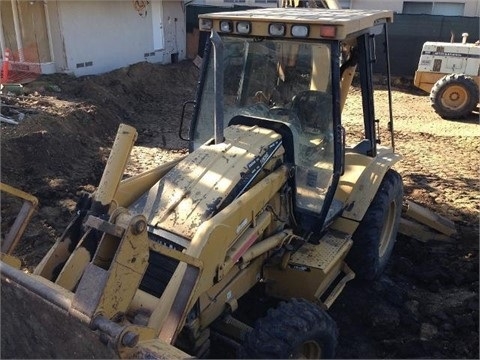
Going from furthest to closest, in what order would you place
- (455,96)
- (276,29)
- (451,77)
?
(455,96)
(451,77)
(276,29)

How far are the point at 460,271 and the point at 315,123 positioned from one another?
2433 millimetres

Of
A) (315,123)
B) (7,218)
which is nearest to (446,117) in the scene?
(315,123)

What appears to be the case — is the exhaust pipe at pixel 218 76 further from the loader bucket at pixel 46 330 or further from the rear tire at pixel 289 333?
the loader bucket at pixel 46 330

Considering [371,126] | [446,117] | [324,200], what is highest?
[371,126]

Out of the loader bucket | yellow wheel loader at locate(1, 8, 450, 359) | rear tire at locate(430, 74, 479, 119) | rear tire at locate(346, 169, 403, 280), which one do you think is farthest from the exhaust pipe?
rear tire at locate(430, 74, 479, 119)

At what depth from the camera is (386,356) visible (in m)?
3.93

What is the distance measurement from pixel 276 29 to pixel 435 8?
16343mm

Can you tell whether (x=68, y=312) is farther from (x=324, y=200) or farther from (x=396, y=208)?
(x=396, y=208)

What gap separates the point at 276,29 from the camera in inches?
143

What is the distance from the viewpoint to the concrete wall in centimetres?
1263

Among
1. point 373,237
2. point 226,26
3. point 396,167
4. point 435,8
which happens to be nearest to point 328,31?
point 226,26

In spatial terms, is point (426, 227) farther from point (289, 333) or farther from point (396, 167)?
point (289, 333)

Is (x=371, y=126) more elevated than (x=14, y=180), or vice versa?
(x=371, y=126)

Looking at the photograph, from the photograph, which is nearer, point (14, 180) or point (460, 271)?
point (460, 271)
